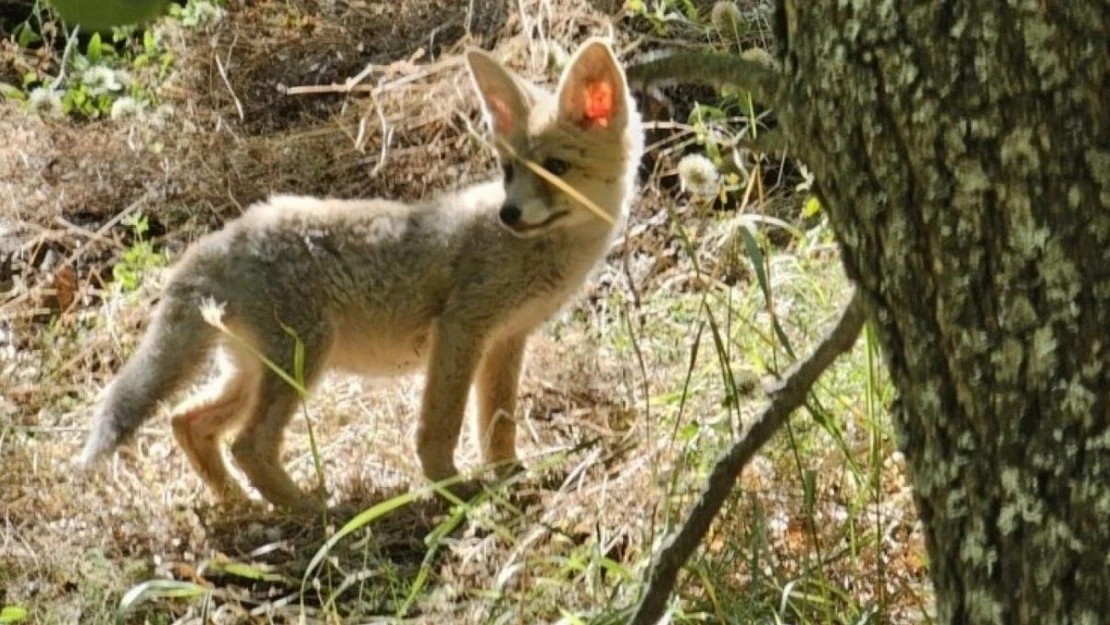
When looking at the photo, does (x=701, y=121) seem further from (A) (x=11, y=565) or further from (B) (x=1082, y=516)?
(B) (x=1082, y=516)

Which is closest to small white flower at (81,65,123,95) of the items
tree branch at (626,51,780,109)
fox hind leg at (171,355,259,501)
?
fox hind leg at (171,355,259,501)

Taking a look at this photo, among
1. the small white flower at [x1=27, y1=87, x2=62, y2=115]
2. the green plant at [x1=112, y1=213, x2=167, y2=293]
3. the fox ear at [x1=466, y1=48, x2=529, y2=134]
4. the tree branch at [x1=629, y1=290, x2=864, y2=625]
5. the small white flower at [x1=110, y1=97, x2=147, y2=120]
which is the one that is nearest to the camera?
the tree branch at [x1=629, y1=290, x2=864, y2=625]

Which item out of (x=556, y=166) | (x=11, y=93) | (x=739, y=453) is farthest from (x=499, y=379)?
(x=11, y=93)

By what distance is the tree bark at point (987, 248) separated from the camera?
187 cm

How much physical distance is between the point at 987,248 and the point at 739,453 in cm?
49

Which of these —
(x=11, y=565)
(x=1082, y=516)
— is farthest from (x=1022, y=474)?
(x=11, y=565)

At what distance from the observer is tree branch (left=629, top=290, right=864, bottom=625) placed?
2.28 metres

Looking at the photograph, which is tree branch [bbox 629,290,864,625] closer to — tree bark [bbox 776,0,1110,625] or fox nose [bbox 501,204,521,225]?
tree bark [bbox 776,0,1110,625]

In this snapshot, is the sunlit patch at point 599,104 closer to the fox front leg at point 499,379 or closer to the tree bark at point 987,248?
the fox front leg at point 499,379

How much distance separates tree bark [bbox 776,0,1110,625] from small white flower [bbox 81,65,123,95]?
549cm

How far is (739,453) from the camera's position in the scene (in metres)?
2.29

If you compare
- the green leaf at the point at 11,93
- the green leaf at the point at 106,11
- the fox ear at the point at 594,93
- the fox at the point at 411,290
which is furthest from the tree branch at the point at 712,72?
the green leaf at the point at 11,93

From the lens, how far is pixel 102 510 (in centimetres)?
441

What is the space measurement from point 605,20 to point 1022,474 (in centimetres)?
494
